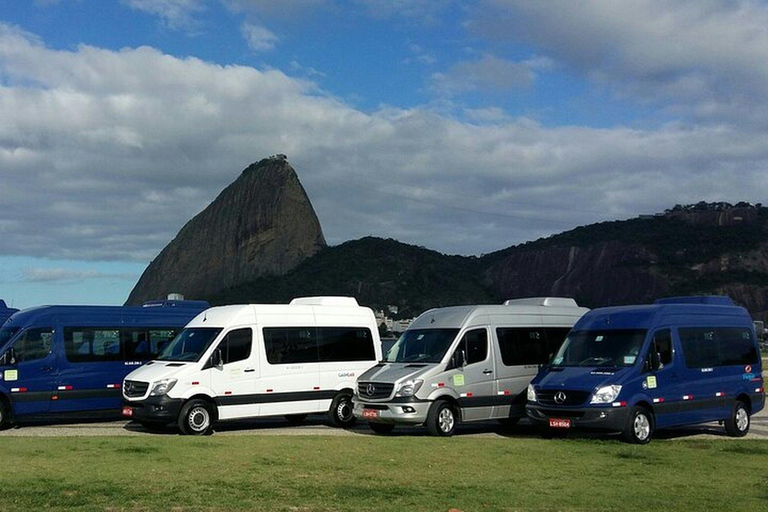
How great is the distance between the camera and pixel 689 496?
1045 cm

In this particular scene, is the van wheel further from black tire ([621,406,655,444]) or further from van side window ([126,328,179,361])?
van side window ([126,328,179,361])

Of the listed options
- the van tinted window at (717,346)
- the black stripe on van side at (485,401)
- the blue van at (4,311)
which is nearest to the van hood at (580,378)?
the black stripe on van side at (485,401)

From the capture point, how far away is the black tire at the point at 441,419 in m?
17.0

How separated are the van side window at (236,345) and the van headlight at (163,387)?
1180mm

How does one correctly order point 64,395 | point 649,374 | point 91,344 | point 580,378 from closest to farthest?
point 580,378
point 649,374
point 64,395
point 91,344

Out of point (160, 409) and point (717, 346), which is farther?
point (717, 346)

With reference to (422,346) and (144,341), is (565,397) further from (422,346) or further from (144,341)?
(144,341)

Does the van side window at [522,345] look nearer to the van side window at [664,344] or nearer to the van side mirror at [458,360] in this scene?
the van side mirror at [458,360]

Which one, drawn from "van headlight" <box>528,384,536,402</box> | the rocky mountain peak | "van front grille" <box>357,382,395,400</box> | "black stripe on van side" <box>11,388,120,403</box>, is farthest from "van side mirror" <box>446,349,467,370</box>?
the rocky mountain peak

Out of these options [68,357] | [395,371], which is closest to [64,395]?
[68,357]

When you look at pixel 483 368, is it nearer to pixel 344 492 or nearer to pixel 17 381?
pixel 344 492

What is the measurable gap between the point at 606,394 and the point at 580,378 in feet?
2.00

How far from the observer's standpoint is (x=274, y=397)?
60.1ft

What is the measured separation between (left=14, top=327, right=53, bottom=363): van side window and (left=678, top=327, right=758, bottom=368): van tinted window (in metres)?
13.0
